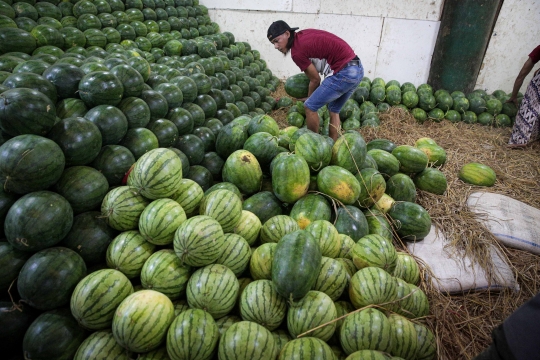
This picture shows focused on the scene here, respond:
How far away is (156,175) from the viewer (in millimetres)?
1799

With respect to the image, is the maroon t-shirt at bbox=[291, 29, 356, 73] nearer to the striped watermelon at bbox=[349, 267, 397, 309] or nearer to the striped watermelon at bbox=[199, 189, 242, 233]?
the striped watermelon at bbox=[199, 189, 242, 233]

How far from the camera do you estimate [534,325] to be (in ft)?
2.47

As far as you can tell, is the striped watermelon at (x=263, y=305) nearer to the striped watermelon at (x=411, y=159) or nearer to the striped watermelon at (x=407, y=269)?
the striped watermelon at (x=407, y=269)

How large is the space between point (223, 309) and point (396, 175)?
83.1 inches

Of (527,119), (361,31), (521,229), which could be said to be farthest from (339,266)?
(361,31)

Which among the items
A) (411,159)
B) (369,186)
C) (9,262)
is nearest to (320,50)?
(411,159)

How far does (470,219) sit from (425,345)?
5.77 ft

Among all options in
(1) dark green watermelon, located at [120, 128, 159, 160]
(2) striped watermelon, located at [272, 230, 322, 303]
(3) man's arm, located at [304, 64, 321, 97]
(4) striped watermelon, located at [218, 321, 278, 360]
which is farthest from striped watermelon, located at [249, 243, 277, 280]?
(3) man's arm, located at [304, 64, 321, 97]

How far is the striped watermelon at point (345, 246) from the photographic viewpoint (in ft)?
6.72

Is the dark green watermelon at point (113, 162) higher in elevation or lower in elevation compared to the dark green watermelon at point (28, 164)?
lower

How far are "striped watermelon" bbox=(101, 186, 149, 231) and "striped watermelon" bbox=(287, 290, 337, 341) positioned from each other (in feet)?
3.44

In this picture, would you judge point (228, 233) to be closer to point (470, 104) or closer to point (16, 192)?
point (16, 192)

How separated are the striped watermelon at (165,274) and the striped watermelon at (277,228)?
1.87ft

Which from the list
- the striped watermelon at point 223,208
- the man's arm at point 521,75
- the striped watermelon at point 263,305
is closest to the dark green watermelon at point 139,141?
the striped watermelon at point 223,208
